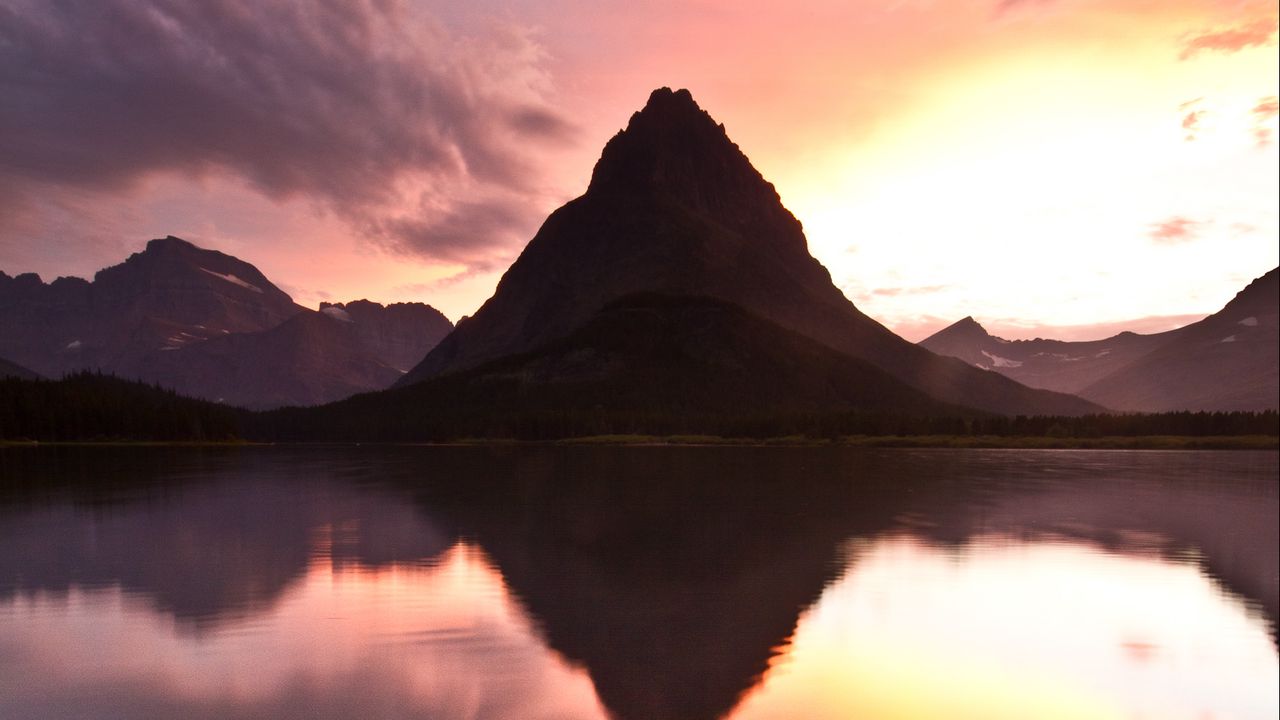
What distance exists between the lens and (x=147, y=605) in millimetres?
32906

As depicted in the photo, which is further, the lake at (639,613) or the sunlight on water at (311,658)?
the lake at (639,613)

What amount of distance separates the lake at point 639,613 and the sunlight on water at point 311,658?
12 centimetres

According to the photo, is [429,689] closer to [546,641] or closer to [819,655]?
[546,641]

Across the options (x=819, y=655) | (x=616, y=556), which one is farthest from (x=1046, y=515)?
(x=819, y=655)

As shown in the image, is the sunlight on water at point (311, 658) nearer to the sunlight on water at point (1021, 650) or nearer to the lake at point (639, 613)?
the lake at point (639, 613)

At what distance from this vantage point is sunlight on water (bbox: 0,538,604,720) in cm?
2164

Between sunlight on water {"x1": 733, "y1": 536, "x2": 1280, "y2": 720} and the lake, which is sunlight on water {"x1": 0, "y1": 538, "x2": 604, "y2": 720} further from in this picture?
sunlight on water {"x1": 733, "y1": 536, "x2": 1280, "y2": 720}

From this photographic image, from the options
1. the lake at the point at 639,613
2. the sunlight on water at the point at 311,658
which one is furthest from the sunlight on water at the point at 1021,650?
the sunlight on water at the point at 311,658

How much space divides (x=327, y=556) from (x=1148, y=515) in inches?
2588

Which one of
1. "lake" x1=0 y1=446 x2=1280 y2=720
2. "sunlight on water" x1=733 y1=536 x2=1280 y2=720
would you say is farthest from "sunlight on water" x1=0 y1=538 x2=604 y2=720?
"sunlight on water" x1=733 y1=536 x2=1280 y2=720

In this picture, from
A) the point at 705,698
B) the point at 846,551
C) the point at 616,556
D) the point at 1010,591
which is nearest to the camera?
the point at 705,698

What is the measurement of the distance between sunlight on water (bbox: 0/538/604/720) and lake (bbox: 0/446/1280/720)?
0.12 meters

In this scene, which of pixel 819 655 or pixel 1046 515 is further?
pixel 1046 515

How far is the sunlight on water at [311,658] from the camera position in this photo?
21.6 metres
